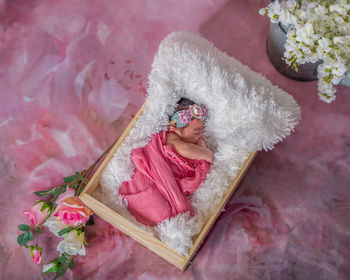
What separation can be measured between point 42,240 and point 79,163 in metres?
0.35

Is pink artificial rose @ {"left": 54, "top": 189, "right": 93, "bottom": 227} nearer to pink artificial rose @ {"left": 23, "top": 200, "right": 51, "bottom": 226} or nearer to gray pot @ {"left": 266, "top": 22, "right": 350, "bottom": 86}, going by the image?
pink artificial rose @ {"left": 23, "top": 200, "right": 51, "bottom": 226}

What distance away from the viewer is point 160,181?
126 cm

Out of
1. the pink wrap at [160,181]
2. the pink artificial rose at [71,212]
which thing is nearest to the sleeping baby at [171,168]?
the pink wrap at [160,181]

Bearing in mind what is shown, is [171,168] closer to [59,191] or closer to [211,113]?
[211,113]

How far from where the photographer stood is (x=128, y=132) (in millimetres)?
1299

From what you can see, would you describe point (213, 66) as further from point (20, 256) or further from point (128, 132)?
point (20, 256)

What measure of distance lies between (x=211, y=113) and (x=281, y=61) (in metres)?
0.37

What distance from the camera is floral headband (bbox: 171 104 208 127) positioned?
4.20ft

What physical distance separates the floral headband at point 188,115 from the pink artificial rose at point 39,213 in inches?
21.8

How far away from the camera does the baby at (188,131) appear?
1270mm

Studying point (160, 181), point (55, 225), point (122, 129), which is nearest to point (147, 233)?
point (160, 181)

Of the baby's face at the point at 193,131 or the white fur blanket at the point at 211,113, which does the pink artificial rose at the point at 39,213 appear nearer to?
the white fur blanket at the point at 211,113

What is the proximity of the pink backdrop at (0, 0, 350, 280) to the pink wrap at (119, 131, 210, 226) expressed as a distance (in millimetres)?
227

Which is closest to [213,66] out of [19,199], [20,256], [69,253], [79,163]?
[79,163]
